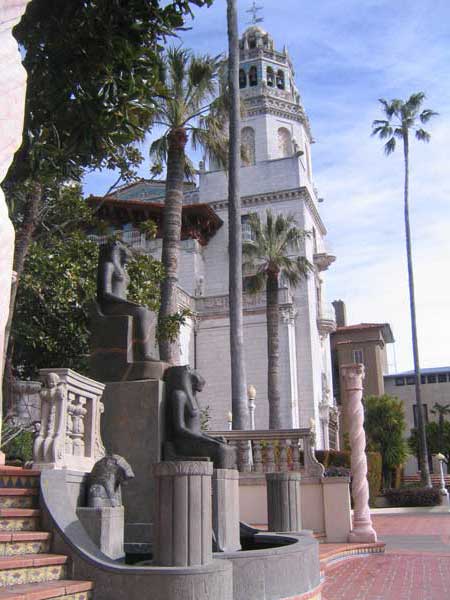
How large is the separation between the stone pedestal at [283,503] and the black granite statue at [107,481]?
3226 millimetres

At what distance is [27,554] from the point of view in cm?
535

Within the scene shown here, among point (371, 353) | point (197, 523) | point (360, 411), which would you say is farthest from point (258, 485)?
point (371, 353)

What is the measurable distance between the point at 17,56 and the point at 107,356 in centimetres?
426

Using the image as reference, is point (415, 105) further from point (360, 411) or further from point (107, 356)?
point (107, 356)

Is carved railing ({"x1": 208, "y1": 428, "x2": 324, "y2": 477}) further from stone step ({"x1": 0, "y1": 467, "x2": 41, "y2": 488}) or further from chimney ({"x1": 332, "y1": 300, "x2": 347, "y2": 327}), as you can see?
chimney ({"x1": 332, "y1": 300, "x2": 347, "y2": 327})

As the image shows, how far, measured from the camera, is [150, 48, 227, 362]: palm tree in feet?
62.4

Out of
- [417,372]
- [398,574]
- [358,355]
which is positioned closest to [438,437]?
[358,355]

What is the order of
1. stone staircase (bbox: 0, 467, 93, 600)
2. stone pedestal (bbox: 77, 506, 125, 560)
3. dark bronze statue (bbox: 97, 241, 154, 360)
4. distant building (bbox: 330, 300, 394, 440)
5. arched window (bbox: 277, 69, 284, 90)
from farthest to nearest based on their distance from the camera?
distant building (bbox: 330, 300, 394, 440) < arched window (bbox: 277, 69, 284, 90) < dark bronze statue (bbox: 97, 241, 154, 360) < stone pedestal (bbox: 77, 506, 125, 560) < stone staircase (bbox: 0, 467, 93, 600)

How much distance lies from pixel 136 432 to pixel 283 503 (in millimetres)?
2740

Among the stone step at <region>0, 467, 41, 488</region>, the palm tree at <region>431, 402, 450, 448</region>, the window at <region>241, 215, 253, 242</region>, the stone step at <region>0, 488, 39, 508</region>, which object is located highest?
the window at <region>241, 215, 253, 242</region>

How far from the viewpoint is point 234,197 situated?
19.6m

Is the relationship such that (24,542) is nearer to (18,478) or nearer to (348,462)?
(18,478)

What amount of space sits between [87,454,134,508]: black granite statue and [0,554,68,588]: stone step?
2.88 ft

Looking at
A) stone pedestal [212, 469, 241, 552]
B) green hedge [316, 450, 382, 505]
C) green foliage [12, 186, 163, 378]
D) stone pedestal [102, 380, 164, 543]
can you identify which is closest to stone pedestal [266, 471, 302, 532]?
stone pedestal [212, 469, 241, 552]
